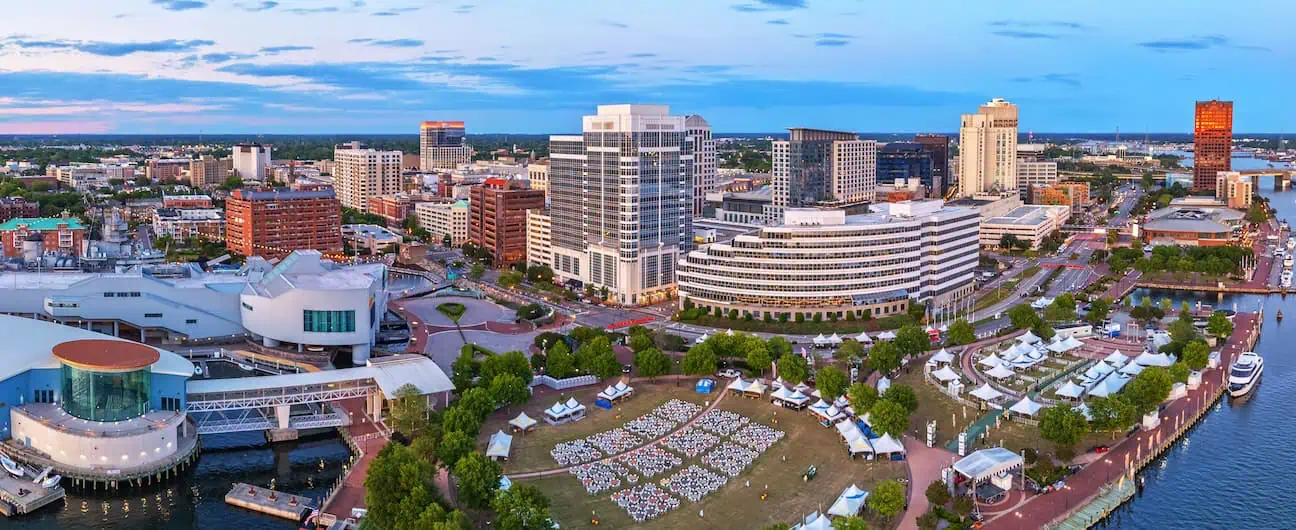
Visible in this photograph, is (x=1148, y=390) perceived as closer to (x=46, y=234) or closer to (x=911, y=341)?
(x=911, y=341)

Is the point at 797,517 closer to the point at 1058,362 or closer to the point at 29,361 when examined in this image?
the point at 1058,362

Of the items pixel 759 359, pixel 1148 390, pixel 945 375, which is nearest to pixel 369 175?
pixel 759 359

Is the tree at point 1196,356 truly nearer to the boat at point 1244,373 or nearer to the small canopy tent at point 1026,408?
the boat at point 1244,373

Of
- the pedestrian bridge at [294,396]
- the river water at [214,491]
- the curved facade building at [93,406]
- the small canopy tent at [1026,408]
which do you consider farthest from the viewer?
the small canopy tent at [1026,408]

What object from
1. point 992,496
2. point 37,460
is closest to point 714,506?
point 992,496

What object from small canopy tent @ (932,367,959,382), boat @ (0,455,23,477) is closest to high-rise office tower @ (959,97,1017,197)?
small canopy tent @ (932,367,959,382)

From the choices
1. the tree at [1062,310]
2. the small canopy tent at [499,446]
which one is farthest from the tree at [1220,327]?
the small canopy tent at [499,446]
